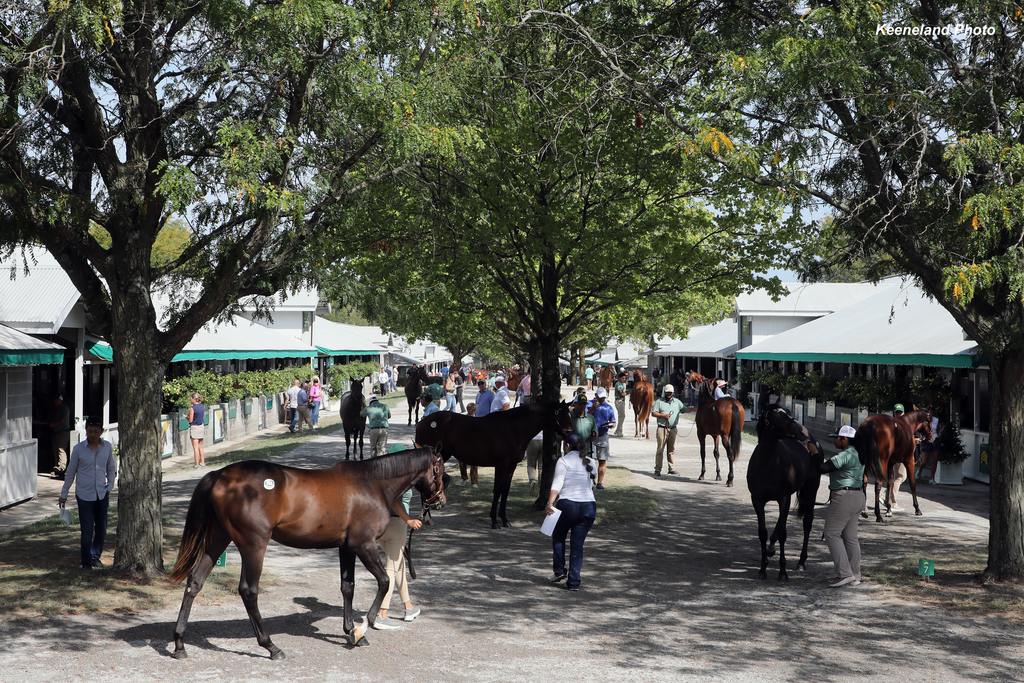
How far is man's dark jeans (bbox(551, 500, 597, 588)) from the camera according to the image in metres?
10.9

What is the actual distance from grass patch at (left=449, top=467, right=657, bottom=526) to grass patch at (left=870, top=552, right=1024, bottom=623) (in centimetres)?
468

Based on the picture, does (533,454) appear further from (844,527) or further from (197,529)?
(197,529)

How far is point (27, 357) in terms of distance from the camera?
1538 centimetres

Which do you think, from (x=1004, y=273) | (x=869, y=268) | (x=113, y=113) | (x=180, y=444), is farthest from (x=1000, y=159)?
(x=180, y=444)

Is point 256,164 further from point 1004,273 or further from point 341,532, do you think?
point 1004,273

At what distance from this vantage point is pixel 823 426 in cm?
3134

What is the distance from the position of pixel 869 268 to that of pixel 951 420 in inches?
346

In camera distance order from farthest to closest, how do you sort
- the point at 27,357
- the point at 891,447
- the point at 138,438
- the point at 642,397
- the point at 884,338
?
1. the point at 642,397
2. the point at 884,338
3. the point at 891,447
4. the point at 27,357
5. the point at 138,438

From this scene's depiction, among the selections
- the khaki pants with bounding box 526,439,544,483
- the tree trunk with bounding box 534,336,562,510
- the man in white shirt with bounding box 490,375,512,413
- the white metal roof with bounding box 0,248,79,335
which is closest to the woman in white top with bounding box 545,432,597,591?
the tree trunk with bounding box 534,336,562,510

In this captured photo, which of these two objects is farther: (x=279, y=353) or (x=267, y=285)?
(x=279, y=353)

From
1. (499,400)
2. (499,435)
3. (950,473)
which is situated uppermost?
(499,400)

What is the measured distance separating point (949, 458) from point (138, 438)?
51.8 feet

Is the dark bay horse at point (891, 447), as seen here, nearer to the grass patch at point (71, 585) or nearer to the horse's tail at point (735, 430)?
the horse's tail at point (735, 430)

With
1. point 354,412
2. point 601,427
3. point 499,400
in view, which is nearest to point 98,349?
point 354,412
